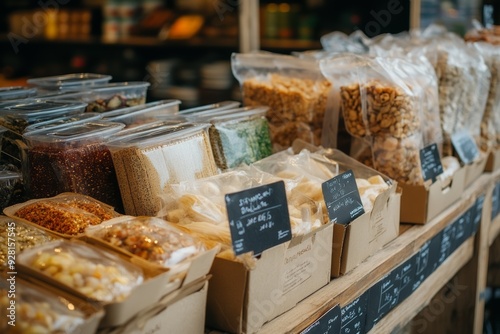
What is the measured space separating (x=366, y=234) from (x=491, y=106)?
1045 millimetres

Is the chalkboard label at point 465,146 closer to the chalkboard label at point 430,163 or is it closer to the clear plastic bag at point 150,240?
the chalkboard label at point 430,163

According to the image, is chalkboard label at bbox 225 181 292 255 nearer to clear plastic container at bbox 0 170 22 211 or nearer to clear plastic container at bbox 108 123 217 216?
clear plastic container at bbox 108 123 217 216

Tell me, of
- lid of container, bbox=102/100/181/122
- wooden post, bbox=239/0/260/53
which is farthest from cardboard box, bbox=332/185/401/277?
wooden post, bbox=239/0/260/53

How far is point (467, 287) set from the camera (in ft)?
6.77

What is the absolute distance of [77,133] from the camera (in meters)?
1.13

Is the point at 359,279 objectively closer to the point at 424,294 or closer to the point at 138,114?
the point at 424,294

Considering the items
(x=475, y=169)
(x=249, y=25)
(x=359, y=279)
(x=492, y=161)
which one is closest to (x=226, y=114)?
(x=359, y=279)

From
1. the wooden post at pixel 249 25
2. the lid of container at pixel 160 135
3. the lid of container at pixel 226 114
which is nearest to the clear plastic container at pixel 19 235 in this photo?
the lid of container at pixel 160 135

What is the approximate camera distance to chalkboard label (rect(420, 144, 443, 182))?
1512 millimetres

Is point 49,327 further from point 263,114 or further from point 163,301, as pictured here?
point 263,114

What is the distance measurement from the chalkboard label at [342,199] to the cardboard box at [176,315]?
33 cm

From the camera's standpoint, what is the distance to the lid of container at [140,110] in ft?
4.42

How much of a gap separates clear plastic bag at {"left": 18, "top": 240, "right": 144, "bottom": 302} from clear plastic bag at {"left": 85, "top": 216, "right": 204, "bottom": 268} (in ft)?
0.11

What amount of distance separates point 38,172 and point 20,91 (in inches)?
15.7
